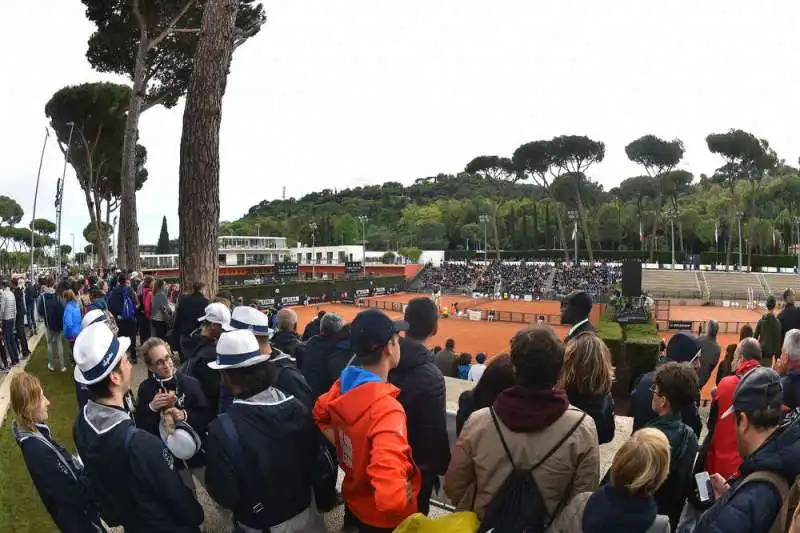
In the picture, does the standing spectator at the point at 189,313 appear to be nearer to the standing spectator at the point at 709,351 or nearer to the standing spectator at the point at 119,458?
the standing spectator at the point at 119,458

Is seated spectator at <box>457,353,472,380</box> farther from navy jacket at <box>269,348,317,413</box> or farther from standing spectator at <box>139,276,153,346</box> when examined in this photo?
navy jacket at <box>269,348,317,413</box>

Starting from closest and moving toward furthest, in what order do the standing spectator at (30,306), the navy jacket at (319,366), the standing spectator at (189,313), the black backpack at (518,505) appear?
the black backpack at (518,505) → the navy jacket at (319,366) → the standing spectator at (189,313) → the standing spectator at (30,306)

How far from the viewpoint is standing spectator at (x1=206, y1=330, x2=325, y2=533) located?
7.21ft

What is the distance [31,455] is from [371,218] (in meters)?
113

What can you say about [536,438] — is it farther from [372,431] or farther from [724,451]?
[724,451]

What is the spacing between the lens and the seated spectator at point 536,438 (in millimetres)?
1947

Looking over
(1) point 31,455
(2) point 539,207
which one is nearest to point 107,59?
(1) point 31,455

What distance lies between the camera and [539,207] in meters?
83.1

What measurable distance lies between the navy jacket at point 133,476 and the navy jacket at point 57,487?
0.28 m

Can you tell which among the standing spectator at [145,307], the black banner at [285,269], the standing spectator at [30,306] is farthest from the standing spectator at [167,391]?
the black banner at [285,269]

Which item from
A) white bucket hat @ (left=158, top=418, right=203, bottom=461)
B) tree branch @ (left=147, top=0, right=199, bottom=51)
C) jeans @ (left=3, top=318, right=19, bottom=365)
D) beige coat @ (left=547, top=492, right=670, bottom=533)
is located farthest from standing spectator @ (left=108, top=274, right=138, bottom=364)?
tree branch @ (left=147, top=0, right=199, bottom=51)

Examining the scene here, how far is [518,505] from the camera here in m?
1.94

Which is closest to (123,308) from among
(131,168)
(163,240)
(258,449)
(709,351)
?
(258,449)

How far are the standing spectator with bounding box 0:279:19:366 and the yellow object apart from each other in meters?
9.34
